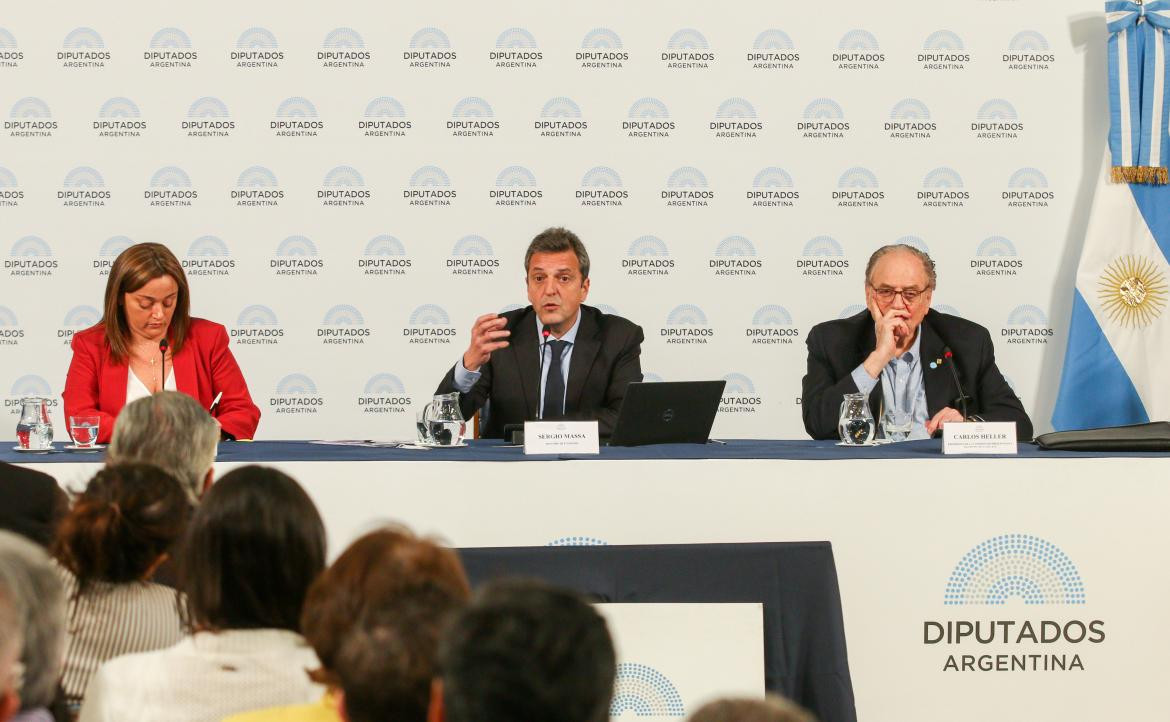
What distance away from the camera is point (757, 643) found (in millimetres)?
2422

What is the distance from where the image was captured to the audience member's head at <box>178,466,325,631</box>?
1.50 meters

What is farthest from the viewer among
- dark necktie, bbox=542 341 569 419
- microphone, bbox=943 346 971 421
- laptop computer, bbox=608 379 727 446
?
dark necktie, bbox=542 341 569 419

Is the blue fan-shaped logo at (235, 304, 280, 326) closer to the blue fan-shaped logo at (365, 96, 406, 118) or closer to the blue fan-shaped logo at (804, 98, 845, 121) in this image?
the blue fan-shaped logo at (365, 96, 406, 118)

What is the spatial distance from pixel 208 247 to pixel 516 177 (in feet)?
4.17

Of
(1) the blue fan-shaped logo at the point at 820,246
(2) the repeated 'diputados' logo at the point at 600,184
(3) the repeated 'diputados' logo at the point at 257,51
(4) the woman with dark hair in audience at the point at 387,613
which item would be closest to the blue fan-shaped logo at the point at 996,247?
(1) the blue fan-shaped logo at the point at 820,246

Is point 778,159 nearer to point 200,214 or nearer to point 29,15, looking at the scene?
point 200,214

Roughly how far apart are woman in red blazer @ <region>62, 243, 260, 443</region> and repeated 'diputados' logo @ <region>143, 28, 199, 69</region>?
141cm

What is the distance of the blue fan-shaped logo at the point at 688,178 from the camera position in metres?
5.05

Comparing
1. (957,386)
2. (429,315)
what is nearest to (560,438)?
(957,386)

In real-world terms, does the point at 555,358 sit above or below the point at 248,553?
above

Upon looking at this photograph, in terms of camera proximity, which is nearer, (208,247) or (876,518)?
(876,518)

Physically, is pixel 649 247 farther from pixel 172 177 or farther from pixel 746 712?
pixel 746 712

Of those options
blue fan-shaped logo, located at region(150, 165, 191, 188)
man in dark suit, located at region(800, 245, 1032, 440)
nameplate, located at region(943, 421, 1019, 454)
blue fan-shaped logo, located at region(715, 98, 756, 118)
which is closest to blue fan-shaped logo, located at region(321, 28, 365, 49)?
blue fan-shaped logo, located at region(150, 165, 191, 188)

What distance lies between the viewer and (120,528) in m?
1.69
